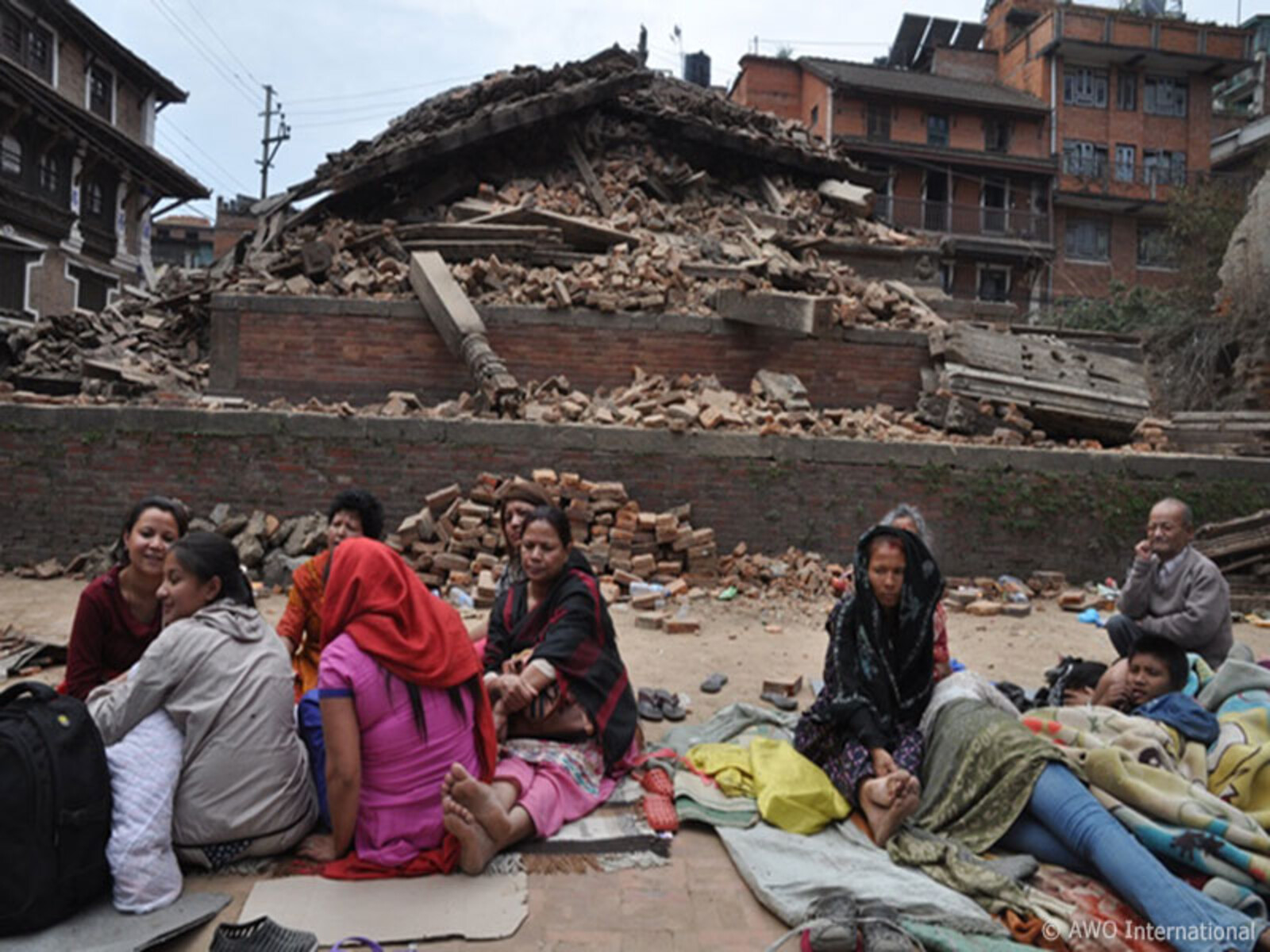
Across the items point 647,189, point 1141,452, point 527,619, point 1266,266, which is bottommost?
point 527,619

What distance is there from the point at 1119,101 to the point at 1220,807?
38861 mm

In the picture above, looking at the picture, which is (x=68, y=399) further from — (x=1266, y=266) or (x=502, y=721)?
(x=1266, y=266)

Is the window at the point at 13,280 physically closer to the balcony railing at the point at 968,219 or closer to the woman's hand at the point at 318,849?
the woman's hand at the point at 318,849

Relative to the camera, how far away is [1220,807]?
9.56 ft

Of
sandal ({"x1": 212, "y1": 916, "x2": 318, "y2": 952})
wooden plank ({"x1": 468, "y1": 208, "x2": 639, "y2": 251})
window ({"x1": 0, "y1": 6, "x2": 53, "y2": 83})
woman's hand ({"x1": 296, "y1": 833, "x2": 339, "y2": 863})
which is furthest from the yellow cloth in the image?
window ({"x1": 0, "y1": 6, "x2": 53, "y2": 83})

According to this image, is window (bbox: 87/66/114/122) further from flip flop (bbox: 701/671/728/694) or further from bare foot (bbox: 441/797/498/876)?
bare foot (bbox: 441/797/498/876)

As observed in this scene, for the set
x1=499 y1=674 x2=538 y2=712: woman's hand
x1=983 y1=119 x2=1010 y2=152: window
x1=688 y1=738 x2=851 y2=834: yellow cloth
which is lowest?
x1=688 y1=738 x2=851 y2=834: yellow cloth

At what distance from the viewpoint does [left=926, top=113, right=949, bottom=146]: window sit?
3309cm

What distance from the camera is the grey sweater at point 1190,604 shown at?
439 cm

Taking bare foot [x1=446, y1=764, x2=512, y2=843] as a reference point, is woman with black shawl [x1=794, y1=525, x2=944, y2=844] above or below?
above

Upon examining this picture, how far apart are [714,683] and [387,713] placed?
297 cm

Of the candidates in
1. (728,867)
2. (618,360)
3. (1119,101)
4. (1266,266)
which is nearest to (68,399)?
(618,360)

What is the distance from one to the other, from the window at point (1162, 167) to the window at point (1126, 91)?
6.37ft

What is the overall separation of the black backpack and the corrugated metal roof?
34.7 m
